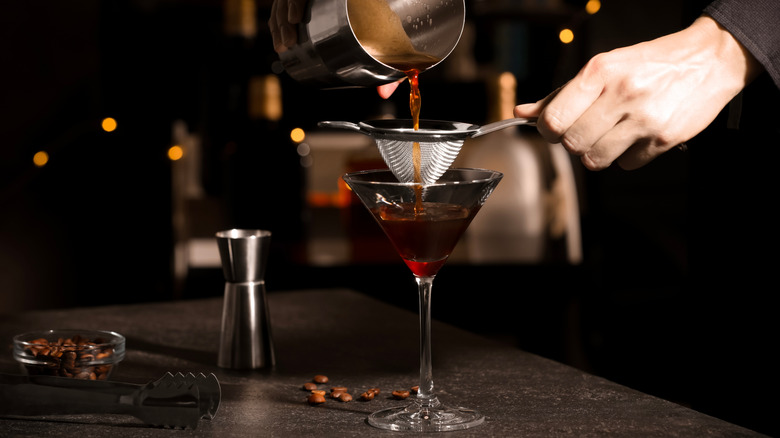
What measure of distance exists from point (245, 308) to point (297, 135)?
1.69m

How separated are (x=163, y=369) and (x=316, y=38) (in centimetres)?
59

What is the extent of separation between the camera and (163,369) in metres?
1.45

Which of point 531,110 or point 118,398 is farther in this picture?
point 531,110

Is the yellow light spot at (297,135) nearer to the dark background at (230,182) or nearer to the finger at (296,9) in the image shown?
the dark background at (230,182)

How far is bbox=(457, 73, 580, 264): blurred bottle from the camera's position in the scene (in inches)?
121

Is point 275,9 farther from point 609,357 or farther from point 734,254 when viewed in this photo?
point 609,357

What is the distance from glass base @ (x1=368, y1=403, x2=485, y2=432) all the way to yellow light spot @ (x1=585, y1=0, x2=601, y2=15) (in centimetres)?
225

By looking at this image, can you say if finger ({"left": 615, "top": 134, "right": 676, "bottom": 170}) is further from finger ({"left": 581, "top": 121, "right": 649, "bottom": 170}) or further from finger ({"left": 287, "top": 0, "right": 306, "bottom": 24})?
finger ({"left": 287, "top": 0, "right": 306, "bottom": 24})

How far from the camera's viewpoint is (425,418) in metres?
1.18

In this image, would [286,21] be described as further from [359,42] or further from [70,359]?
[70,359]

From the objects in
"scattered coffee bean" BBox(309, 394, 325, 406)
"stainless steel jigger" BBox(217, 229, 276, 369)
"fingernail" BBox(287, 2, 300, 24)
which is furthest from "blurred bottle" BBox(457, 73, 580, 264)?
Answer: "scattered coffee bean" BBox(309, 394, 325, 406)

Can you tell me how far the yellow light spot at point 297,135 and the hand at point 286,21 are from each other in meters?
1.44

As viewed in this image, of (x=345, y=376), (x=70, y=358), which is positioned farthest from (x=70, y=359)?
(x=345, y=376)

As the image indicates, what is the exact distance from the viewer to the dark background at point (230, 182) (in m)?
3.08
